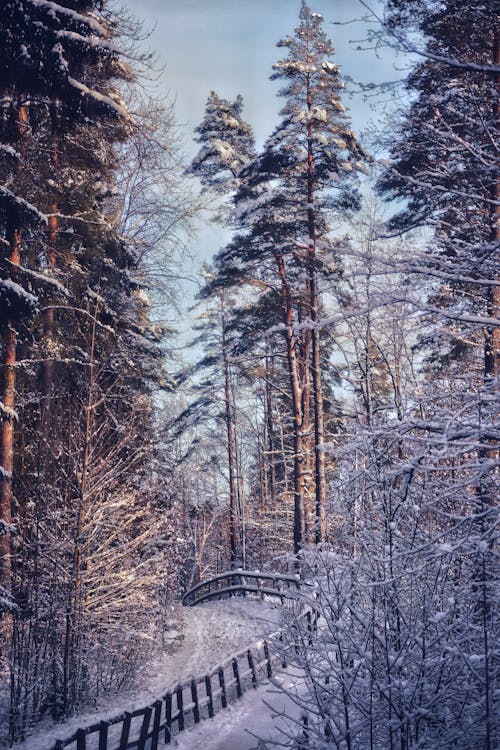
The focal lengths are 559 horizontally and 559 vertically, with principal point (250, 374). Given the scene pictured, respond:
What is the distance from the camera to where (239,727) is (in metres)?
10.5

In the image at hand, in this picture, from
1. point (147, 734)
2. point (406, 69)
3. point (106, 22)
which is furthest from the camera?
point (106, 22)

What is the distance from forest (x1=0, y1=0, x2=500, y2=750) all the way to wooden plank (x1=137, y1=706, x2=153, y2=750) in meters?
1.73

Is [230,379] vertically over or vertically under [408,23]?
under

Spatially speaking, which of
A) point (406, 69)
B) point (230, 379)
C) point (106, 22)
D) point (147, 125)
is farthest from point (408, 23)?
point (230, 379)

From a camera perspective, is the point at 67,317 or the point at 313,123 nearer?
the point at 67,317

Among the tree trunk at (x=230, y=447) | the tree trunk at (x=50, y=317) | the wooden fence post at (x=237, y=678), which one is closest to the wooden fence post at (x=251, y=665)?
the wooden fence post at (x=237, y=678)

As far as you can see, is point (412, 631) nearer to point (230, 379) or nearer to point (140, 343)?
point (140, 343)

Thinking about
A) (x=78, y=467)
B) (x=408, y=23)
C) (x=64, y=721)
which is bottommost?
(x=64, y=721)

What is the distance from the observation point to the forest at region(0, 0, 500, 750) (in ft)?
16.5

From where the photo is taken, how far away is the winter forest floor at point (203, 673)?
9.66 meters

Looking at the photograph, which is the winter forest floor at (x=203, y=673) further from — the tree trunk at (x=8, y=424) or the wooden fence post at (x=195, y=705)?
the tree trunk at (x=8, y=424)

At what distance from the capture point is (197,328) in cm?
2952

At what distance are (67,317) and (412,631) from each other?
454 inches

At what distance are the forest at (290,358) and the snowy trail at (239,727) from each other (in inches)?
38.9
